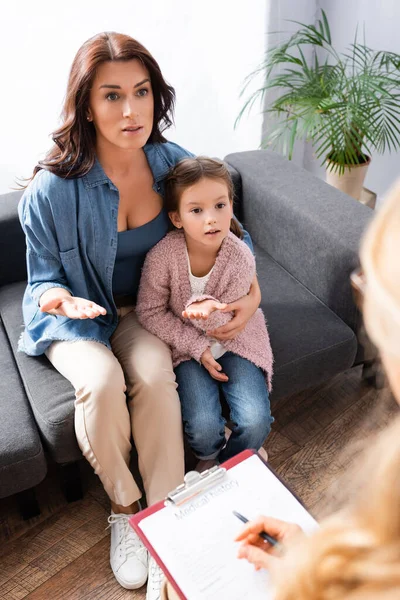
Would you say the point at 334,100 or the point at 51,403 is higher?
the point at 334,100

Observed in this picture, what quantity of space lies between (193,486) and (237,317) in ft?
1.74

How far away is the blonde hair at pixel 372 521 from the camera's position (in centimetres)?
53

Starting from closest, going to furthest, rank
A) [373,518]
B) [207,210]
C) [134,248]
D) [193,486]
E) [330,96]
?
[373,518]
[193,486]
[207,210]
[134,248]
[330,96]

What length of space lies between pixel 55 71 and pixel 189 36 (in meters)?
0.59

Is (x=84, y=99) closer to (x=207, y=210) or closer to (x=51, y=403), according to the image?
(x=207, y=210)

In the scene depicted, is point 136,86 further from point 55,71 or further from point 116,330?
point 55,71

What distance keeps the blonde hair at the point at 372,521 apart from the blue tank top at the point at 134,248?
114 centimetres

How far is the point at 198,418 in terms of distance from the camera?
1.59 m

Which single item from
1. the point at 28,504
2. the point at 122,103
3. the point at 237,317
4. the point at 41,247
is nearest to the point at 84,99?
the point at 122,103

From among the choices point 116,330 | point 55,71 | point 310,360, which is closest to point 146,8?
→ point 55,71

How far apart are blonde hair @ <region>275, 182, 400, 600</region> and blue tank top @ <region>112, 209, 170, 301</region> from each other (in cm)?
114

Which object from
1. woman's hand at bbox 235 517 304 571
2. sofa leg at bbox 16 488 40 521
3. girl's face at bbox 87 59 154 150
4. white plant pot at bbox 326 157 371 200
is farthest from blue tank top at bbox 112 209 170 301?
white plant pot at bbox 326 157 371 200

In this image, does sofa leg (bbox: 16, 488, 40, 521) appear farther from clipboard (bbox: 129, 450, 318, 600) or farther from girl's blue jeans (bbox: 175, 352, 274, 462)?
clipboard (bbox: 129, 450, 318, 600)

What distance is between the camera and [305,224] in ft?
6.48
